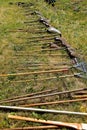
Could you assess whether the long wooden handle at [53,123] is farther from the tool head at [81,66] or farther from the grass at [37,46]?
the tool head at [81,66]

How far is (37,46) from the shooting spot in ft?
42.2

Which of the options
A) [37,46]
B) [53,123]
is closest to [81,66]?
[37,46]

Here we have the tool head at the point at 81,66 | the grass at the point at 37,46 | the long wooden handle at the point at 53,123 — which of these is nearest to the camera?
the long wooden handle at the point at 53,123

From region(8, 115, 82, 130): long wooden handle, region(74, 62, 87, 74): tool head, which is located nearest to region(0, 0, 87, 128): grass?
region(8, 115, 82, 130): long wooden handle

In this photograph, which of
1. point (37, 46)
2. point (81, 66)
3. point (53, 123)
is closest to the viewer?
point (53, 123)

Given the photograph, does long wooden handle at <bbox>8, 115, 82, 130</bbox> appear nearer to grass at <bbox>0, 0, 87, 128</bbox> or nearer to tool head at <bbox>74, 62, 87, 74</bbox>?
grass at <bbox>0, 0, 87, 128</bbox>

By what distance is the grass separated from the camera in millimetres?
8274

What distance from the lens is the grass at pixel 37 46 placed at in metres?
8.27

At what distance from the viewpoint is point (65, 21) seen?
17.2 metres

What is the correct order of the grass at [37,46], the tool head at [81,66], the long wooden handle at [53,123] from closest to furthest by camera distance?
the long wooden handle at [53,123], the grass at [37,46], the tool head at [81,66]

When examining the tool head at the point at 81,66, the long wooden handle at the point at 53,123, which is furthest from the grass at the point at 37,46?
the tool head at the point at 81,66

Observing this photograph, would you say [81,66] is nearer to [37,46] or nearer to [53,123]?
[37,46]

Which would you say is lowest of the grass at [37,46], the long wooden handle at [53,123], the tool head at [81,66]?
the grass at [37,46]

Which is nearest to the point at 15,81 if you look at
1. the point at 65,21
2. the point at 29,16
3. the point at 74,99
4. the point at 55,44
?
the point at 74,99
